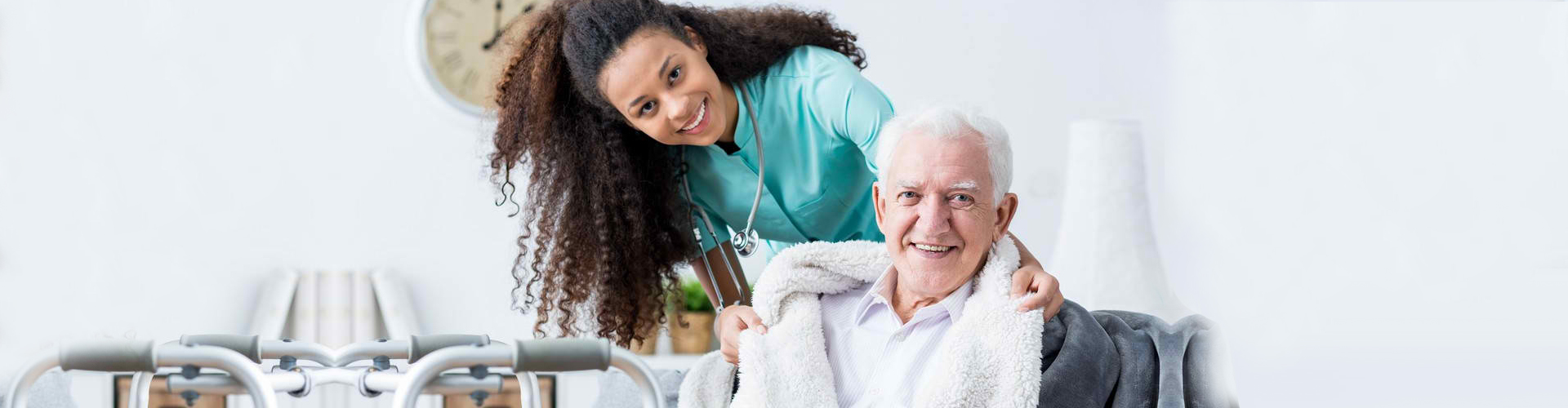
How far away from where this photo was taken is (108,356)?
1115 mm

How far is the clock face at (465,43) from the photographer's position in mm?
3104

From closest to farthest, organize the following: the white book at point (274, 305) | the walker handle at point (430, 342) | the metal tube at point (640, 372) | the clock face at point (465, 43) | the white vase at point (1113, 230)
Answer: the metal tube at point (640, 372)
the walker handle at point (430, 342)
the white vase at point (1113, 230)
the white book at point (274, 305)
the clock face at point (465, 43)

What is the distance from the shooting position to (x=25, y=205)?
9.76 feet

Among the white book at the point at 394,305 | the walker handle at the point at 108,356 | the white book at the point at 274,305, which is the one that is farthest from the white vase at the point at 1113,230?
the walker handle at the point at 108,356

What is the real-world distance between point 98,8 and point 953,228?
2.45m

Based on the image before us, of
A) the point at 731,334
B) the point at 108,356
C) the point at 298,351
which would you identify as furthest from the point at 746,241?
the point at 108,356

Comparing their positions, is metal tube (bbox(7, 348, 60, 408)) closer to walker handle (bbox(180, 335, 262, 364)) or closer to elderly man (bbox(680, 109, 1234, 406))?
walker handle (bbox(180, 335, 262, 364))

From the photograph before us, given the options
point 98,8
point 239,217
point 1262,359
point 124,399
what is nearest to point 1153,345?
point 1262,359

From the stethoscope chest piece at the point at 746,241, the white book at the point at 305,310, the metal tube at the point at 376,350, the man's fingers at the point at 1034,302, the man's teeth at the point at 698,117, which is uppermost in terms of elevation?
the man's teeth at the point at 698,117

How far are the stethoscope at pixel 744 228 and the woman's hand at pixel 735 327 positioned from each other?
16 centimetres

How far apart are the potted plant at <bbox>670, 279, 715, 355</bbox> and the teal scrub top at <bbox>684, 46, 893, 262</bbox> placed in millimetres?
1113

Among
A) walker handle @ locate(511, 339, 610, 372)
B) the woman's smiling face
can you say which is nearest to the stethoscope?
the woman's smiling face

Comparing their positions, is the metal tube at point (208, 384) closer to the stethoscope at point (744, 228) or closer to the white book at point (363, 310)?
the stethoscope at point (744, 228)

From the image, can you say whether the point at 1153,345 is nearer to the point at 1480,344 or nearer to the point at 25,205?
the point at 1480,344
